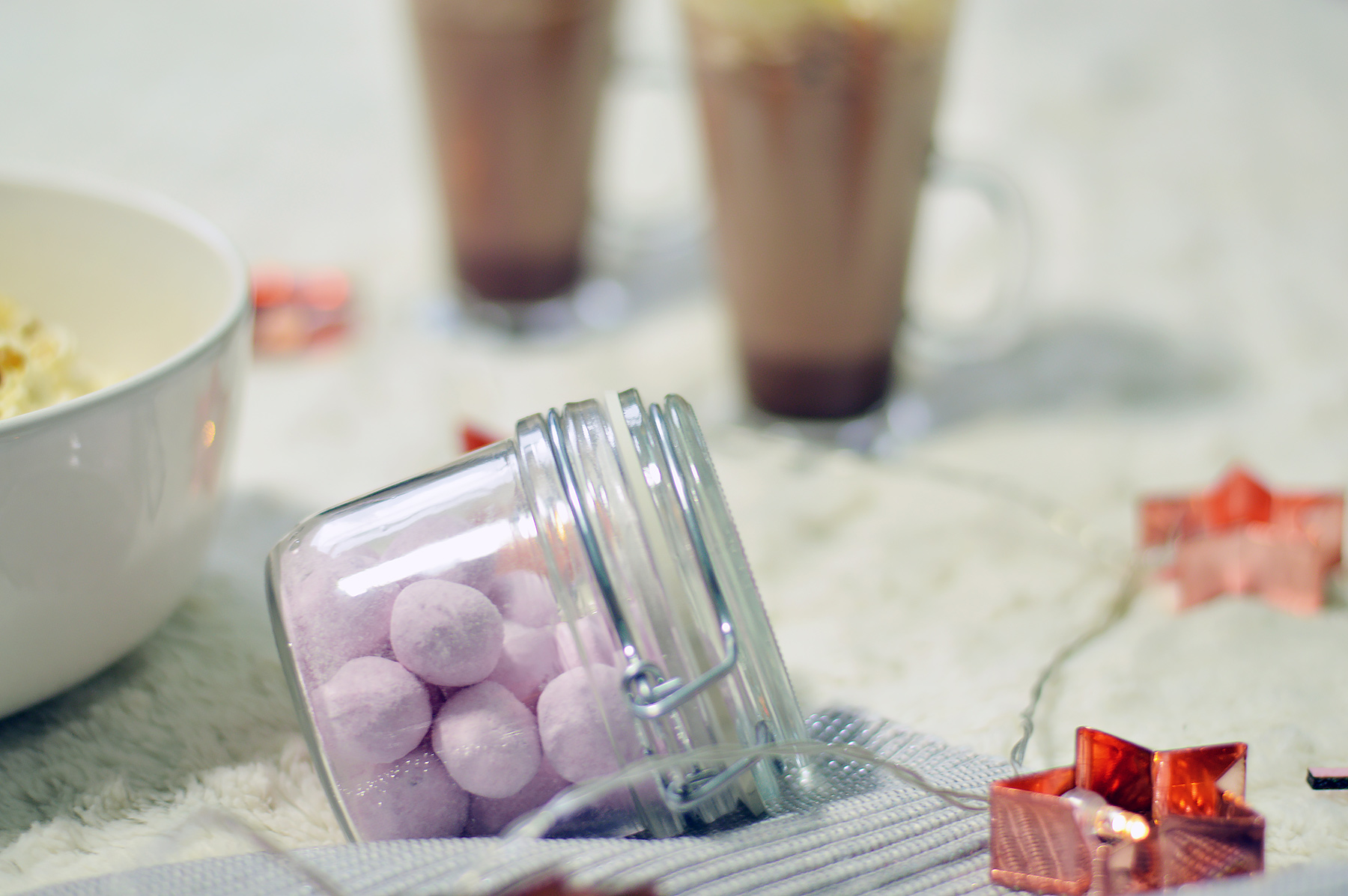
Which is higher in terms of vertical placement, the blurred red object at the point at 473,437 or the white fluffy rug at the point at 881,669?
the blurred red object at the point at 473,437

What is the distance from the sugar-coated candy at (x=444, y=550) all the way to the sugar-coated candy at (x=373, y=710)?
3 cm

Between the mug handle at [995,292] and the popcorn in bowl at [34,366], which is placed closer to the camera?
the popcorn in bowl at [34,366]

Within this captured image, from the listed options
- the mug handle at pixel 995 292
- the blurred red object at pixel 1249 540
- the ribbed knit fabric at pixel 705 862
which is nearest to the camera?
the ribbed knit fabric at pixel 705 862

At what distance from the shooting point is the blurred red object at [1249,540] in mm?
512

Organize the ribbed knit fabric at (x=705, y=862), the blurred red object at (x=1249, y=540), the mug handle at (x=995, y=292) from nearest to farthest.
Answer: the ribbed knit fabric at (x=705, y=862), the blurred red object at (x=1249, y=540), the mug handle at (x=995, y=292)

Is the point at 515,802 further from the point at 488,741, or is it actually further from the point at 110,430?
the point at 110,430

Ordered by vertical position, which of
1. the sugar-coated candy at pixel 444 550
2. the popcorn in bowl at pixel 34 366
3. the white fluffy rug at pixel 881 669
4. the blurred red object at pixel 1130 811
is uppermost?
the popcorn in bowl at pixel 34 366

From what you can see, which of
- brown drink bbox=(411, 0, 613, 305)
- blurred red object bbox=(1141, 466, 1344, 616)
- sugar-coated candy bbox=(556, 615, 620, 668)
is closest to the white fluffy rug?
blurred red object bbox=(1141, 466, 1344, 616)

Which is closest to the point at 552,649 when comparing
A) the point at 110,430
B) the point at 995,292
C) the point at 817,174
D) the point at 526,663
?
the point at 526,663

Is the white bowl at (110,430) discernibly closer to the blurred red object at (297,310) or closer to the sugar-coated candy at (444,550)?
the sugar-coated candy at (444,550)

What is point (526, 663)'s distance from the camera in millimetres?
354

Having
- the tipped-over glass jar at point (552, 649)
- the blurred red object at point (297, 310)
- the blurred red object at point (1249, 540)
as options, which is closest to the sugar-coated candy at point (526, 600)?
the tipped-over glass jar at point (552, 649)

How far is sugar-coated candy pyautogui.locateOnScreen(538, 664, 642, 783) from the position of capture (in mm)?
343

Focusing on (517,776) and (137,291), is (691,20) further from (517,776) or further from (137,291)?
(517,776)
